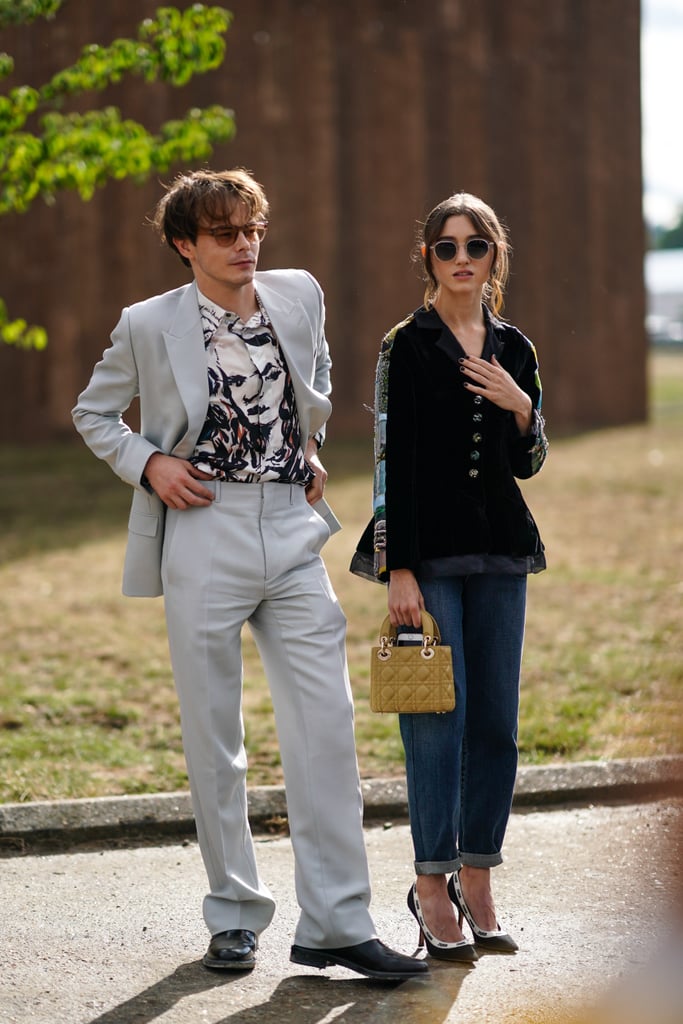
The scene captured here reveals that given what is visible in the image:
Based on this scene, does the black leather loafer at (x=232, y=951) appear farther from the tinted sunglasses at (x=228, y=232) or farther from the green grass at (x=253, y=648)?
the tinted sunglasses at (x=228, y=232)

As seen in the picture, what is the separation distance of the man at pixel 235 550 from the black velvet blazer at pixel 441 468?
24 cm

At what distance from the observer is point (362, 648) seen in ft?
25.9

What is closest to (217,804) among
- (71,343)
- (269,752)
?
(269,752)

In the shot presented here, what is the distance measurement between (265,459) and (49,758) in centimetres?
254

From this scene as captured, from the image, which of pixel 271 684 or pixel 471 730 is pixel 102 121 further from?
pixel 471 730

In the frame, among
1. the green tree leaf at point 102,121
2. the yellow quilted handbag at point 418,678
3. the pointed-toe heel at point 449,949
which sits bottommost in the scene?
the pointed-toe heel at point 449,949

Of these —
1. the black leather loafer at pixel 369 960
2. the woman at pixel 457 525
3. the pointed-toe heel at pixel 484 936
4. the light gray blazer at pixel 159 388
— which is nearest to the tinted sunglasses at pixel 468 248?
the woman at pixel 457 525

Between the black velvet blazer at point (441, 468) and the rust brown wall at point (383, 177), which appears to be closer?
the black velvet blazer at point (441, 468)

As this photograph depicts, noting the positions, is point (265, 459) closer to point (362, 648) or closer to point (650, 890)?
point (650, 890)

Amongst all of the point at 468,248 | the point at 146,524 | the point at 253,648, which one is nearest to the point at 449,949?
the point at 146,524

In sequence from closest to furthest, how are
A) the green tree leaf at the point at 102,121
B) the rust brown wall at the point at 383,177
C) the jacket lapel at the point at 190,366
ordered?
the jacket lapel at the point at 190,366 → the green tree leaf at the point at 102,121 → the rust brown wall at the point at 383,177

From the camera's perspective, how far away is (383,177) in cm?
1795

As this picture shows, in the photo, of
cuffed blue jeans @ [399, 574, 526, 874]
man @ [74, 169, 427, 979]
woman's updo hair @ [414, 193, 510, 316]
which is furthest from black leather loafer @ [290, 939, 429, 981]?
woman's updo hair @ [414, 193, 510, 316]

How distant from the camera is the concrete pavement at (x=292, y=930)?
354 centimetres
